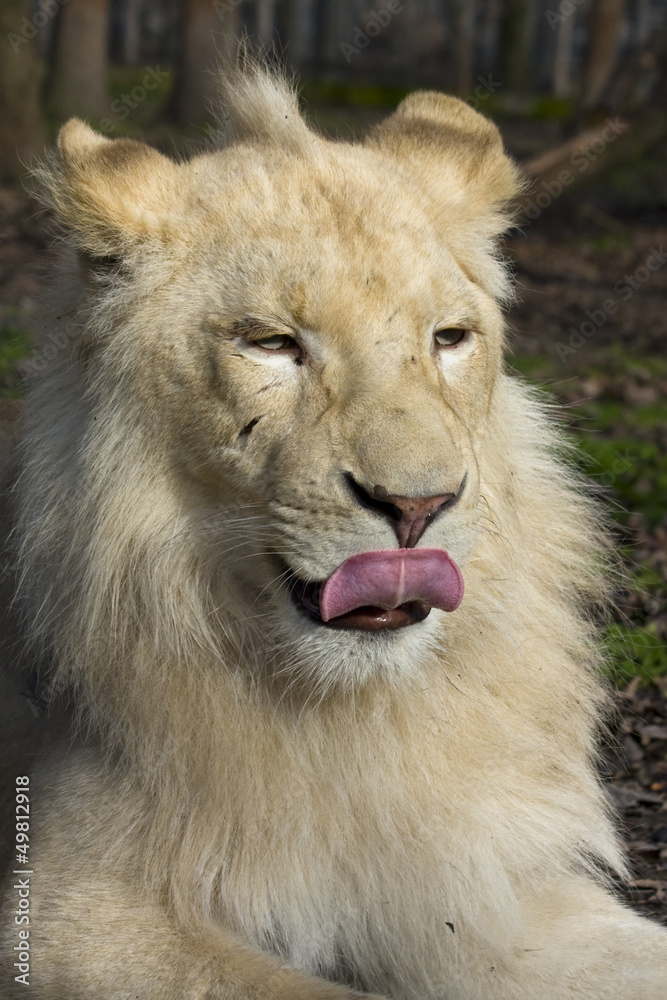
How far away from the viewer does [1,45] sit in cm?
1327

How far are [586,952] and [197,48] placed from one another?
18.0 m

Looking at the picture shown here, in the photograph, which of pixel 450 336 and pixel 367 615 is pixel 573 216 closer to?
pixel 450 336

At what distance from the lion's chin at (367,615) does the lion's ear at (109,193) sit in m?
0.87

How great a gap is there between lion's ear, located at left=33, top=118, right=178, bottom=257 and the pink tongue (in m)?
0.94

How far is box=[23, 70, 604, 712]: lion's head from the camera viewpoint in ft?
8.20

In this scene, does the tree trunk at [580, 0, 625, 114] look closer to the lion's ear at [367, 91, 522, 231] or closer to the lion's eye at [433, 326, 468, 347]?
the lion's ear at [367, 91, 522, 231]

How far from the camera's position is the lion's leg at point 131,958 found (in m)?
2.56

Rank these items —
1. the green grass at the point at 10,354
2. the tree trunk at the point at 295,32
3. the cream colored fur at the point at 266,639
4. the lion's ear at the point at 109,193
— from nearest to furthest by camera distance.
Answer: the cream colored fur at the point at 266,639, the lion's ear at the point at 109,193, the green grass at the point at 10,354, the tree trunk at the point at 295,32

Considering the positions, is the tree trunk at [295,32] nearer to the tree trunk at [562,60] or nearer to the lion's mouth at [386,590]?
the tree trunk at [562,60]

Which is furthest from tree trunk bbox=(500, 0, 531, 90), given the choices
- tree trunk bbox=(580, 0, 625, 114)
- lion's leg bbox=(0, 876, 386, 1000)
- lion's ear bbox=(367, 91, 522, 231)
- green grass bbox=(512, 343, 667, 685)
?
lion's leg bbox=(0, 876, 386, 1000)

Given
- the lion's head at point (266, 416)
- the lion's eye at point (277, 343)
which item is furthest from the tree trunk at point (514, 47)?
the lion's eye at point (277, 343)

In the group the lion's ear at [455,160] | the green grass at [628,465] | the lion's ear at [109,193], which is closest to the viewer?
the lion's ear at [109,193]

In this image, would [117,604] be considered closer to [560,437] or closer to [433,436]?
[433,436]

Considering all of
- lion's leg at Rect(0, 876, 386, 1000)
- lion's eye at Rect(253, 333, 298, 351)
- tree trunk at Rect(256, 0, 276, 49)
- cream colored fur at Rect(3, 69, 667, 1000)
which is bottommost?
tree trunk at Rect(256, 0, 276, 49)
